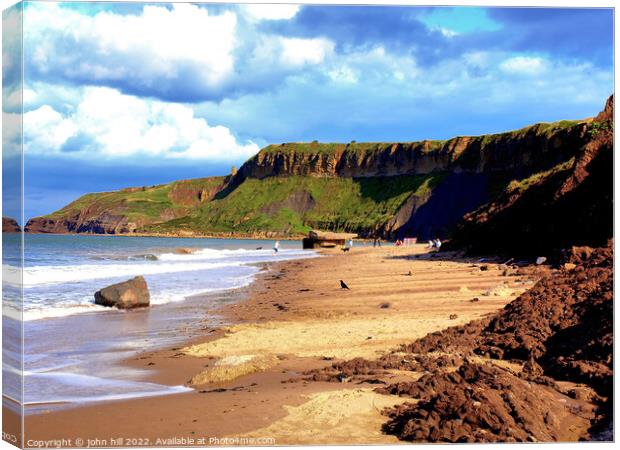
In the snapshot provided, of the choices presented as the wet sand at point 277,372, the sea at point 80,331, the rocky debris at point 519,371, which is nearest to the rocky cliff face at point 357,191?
the sea at point 80,331

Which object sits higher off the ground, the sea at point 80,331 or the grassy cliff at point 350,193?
the grassy cliff at point 350,193

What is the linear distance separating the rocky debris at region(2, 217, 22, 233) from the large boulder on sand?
10.3 m

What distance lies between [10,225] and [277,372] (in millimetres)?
3902

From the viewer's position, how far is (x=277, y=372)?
7.96 m

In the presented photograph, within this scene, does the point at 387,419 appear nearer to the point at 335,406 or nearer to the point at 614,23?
the point at 335,406

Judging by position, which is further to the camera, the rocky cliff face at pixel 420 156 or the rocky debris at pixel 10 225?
the rocky cliff face at pixel 420 156

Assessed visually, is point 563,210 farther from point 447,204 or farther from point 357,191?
point 357,191

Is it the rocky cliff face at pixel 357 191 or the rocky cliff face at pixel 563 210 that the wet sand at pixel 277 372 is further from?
the rocky cliff face at pixel 357 191

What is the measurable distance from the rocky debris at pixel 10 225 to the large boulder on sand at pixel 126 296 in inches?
406

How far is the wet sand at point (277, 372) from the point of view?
17.6 ft

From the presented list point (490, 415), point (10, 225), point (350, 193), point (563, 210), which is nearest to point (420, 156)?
point (350, 193)

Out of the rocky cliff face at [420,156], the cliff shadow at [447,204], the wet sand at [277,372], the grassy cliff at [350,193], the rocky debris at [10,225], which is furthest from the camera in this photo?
the grassy cliff at [350,193]

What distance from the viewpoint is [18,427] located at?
5203 mm

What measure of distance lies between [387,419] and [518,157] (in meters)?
129
